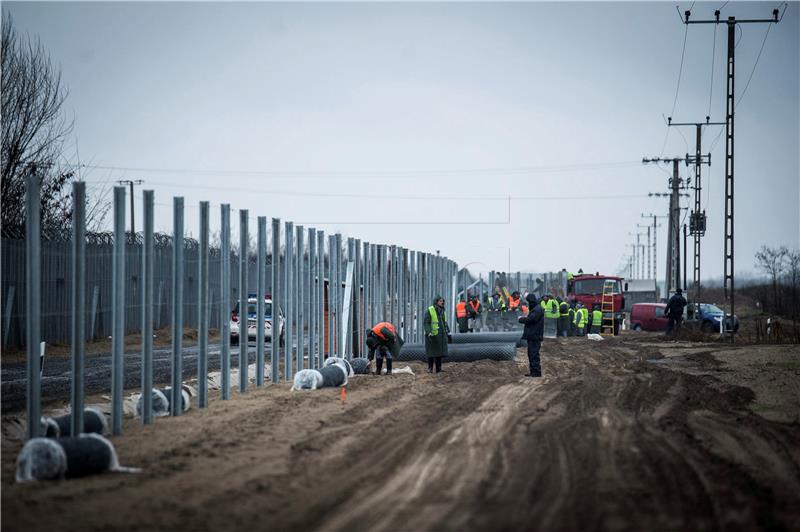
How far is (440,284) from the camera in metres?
38.1

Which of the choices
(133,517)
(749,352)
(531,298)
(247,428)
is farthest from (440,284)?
(133,517)

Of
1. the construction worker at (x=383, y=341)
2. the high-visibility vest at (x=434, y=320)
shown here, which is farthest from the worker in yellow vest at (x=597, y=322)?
the construction worker at (x=383, y=341)

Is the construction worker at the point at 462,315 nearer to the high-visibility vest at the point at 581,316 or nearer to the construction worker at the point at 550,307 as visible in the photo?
the construction worker at the point at 550,307

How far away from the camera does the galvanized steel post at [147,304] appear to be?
13.6 metres

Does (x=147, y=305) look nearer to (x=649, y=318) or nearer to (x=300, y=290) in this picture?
(x=300, y=290)

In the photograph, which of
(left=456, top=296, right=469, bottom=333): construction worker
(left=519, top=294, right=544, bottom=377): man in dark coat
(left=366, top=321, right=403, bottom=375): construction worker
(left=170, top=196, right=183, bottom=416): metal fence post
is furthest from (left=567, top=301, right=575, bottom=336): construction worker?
(left=170, top=196, right=183, bottom=416): metal fence post

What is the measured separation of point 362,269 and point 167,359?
17.1 feet

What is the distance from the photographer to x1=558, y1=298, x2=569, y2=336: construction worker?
4142cm

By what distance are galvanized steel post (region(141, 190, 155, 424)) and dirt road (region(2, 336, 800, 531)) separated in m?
0.50

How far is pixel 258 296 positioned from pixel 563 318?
2615 centimetres

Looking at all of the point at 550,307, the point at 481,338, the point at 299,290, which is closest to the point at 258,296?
the point at 299,290

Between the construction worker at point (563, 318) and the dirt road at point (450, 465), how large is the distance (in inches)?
903

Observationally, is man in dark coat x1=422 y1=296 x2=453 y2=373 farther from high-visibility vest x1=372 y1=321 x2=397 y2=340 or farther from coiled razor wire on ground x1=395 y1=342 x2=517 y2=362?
coiled razor wire on ground x1=395 y1=342 x2=517 y2=362

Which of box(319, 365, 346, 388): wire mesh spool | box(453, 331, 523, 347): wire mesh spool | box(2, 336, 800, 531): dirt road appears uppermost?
box(453, 331, 523, 347): wire mesh spool
